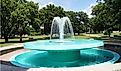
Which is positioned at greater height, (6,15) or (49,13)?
(49,13)

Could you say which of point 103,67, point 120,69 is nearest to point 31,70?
point 103,67

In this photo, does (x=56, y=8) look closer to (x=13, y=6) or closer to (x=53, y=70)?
(x=13, y=6)

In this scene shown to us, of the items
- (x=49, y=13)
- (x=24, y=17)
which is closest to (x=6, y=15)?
(x=24, y=17)

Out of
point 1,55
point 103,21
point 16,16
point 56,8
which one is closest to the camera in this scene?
point 1,55

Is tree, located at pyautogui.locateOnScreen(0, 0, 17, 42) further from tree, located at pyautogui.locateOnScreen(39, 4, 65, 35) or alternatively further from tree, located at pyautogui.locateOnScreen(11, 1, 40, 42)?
tree, located at pyautogui.locateOnScreen(39, 4, 65, 35)

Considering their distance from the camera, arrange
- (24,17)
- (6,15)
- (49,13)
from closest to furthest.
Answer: (24,17)
(6,15)
(49,13)

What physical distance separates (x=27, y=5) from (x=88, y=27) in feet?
138

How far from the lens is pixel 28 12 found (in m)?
29.2

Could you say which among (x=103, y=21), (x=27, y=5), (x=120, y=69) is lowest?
(x=120, y=69)

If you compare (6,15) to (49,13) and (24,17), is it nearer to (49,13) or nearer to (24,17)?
(24,17)

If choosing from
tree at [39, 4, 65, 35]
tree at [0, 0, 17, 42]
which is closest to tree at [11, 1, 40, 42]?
tree at [0, 0, 17, 42]

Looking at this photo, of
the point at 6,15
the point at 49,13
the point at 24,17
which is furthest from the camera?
the point at 49,13

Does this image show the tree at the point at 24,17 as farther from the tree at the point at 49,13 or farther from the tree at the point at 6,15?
the tree at the point at 49,13

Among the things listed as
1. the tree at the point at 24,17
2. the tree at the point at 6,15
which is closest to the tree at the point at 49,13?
the tree at the point at 24,17
